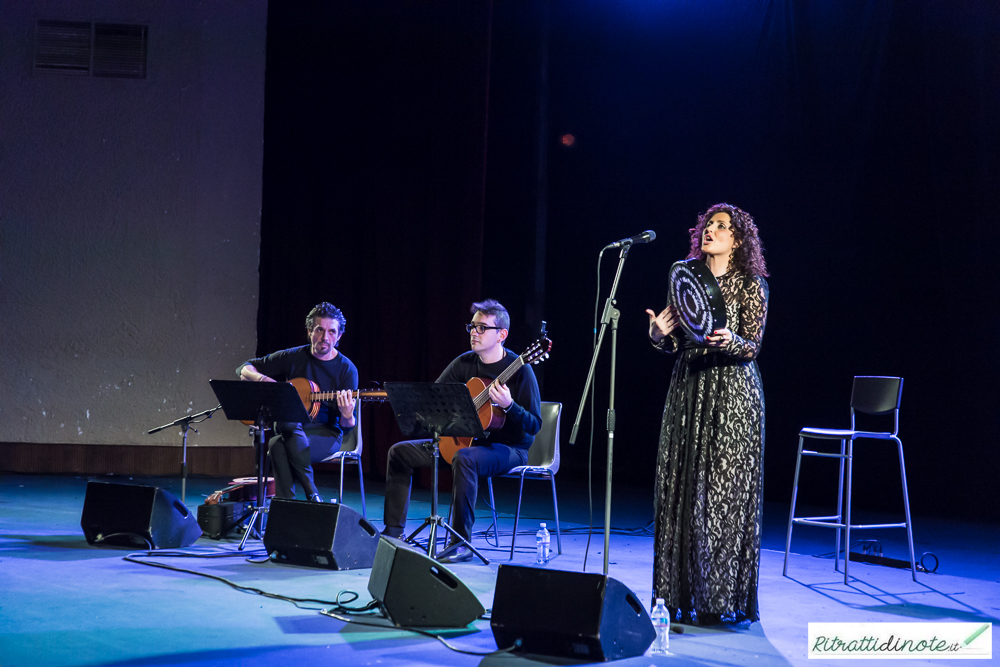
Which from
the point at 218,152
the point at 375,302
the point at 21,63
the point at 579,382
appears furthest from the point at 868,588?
the point at 21,63

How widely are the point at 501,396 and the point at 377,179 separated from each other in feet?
13.3

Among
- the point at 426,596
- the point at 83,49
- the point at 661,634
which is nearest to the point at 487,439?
the point at 426,596

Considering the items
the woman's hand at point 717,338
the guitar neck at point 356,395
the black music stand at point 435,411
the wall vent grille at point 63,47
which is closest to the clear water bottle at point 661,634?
the woman's hand at point 717,338

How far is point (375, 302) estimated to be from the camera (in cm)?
810

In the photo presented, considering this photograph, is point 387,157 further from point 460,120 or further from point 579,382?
point 579,382

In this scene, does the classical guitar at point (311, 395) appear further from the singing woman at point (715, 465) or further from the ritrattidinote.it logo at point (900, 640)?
the ritrattidinote.it logo at point (900, 640)

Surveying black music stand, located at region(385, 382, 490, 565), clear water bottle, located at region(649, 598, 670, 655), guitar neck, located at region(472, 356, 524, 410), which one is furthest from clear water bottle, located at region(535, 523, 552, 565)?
clear water bottle, located at region(649, 598, 670, 655)

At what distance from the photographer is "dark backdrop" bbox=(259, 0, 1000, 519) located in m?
6.48

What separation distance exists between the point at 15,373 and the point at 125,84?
2.79 meters

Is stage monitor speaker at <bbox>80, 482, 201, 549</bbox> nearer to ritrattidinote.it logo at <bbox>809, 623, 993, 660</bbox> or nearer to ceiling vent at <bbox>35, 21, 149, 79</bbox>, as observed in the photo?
ritrattidinote.it logo at <bbox>809, 623, 993, 660</bbox>

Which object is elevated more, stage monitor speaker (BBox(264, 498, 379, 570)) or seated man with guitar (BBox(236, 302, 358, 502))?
seated man with guitar (BBox(236, 302, 358, 502))

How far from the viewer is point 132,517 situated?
464cm

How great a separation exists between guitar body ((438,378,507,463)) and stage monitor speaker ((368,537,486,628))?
1.53 metres

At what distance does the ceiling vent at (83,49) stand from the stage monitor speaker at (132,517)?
4.93 m
